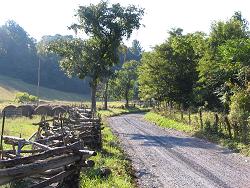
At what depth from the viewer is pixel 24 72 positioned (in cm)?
14612

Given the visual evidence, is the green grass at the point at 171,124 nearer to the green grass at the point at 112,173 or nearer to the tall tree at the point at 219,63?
the tall tree at the point at 219,63

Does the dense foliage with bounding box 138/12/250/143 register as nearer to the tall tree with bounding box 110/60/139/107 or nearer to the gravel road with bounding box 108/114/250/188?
the gravel road with bounding box 108/114/250/188

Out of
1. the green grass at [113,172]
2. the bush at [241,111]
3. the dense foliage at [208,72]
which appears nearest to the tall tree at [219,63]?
the dense foliage at [208,72]

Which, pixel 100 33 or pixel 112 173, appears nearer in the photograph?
pixel 112 173

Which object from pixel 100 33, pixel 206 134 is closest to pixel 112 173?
pixel 206 134

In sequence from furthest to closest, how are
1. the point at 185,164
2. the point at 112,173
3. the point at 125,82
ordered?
the point at 125,82 → the point at 185,164 → the point at 112,173

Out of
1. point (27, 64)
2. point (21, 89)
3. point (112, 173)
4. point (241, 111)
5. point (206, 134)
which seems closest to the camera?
point (112, 173)

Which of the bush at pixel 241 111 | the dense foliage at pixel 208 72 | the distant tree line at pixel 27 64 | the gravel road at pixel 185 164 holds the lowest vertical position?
the gravel road at pixel 185 164

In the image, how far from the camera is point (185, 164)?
67.3 feet

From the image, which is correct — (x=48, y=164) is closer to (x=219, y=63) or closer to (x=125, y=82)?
(x=219, y=63)

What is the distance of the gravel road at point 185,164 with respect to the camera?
661 inches

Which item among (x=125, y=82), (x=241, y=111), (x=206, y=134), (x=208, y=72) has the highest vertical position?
(x=125, y=82)

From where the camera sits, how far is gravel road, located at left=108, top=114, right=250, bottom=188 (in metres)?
16.8

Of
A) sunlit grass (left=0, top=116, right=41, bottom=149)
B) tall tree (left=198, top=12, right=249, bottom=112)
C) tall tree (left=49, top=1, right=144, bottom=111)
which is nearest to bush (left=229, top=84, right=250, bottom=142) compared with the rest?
tall tree (left=198, top=12, right=249, bottom=112)
